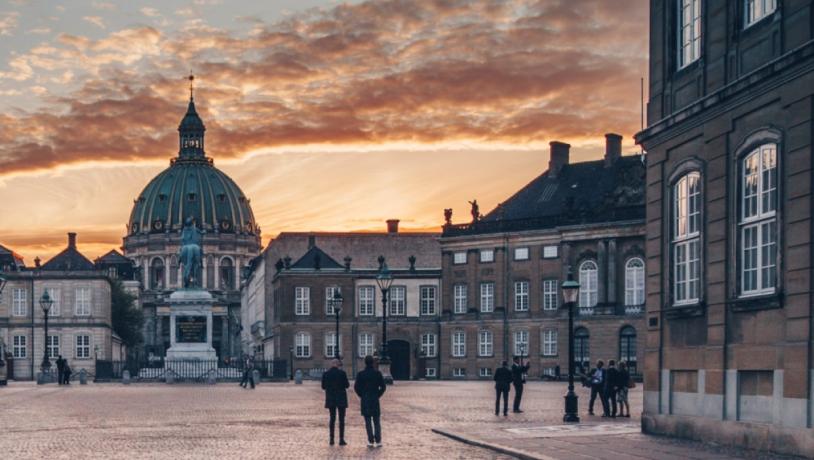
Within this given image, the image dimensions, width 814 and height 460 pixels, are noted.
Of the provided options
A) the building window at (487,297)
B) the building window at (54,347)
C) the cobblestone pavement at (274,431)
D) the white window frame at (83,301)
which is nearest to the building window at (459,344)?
the building window at (487,297)

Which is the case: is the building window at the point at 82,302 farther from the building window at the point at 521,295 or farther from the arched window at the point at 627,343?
the arched window at the point at 627,343

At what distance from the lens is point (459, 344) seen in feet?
339

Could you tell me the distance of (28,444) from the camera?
2595 centimetres

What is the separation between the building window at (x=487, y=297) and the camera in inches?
3976

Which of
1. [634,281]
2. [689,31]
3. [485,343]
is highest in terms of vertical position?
[689,31]

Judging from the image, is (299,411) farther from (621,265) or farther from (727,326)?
(621,265)

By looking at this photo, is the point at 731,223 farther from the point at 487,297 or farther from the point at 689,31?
the point at 487,297

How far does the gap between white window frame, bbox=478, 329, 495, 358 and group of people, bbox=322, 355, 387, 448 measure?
248 ft

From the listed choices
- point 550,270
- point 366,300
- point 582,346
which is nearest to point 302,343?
point 366,300

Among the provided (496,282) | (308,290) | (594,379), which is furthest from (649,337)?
(308,290)

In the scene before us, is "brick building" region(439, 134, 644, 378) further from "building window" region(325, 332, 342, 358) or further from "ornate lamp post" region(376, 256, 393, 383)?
"ornate lamp post" region(376, 256, 393, 383)

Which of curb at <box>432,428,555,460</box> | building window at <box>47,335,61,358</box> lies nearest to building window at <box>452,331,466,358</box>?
building window at <box>47,335,61,358</box>

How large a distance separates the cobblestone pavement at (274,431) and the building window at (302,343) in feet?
199

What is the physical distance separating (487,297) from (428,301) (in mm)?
9592
